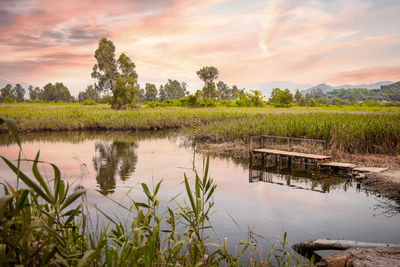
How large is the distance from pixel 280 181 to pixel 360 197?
7.81 ft

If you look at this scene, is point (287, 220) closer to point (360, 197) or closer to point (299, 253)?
Result: point (299, 253)

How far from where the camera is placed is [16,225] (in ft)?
6.01

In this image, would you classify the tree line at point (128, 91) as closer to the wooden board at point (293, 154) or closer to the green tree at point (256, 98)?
the green tree at point (256, 98)

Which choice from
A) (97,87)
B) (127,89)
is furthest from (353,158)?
(97,87)

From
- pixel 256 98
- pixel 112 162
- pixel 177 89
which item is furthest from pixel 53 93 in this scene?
pixel 112 162

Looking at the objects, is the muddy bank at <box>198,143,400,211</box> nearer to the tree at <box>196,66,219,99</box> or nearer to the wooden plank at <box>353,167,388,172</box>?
the wooden plank at <box>353,167,388,172</box>

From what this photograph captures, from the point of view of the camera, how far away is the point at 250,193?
8398 millimetres

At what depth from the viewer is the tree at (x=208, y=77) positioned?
200 feet

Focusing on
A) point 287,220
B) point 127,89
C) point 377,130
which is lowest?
point 287,220

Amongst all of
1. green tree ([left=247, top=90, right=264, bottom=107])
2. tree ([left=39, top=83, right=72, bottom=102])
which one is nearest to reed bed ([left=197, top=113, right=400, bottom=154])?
green tree ([left=247, top=90, right=264, bottom=107])

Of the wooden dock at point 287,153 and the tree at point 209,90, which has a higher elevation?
the tree at point 209,90

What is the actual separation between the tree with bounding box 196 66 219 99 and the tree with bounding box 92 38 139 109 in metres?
24.3

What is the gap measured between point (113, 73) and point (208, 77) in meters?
26.0

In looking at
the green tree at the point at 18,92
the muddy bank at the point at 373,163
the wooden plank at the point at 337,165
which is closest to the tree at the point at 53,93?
the green tree at the point at 18,92
